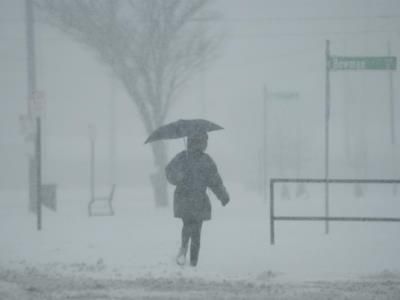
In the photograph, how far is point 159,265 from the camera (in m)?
10.6

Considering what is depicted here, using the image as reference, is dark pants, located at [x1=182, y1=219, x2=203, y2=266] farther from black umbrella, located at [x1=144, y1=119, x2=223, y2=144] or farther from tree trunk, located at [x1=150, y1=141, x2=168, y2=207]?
tree trunk, located at [x1=150, y1=141, x2=168, y2=207]

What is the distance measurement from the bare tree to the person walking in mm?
10826

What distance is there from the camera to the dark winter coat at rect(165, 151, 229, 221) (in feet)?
34.1

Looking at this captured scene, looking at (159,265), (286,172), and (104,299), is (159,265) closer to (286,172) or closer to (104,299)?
(104,299)

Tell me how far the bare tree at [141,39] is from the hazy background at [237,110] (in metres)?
10.0

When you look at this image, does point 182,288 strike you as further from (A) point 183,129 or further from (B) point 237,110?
(B) point 237,110

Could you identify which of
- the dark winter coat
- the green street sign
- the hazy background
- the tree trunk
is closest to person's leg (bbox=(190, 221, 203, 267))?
the dark winter coat

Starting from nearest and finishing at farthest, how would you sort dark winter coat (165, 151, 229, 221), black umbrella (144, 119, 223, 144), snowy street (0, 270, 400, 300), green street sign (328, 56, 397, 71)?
snowy street (0, 270, 400, 300) < dark winter coat (165, 151, 229, 221) < black umbrella (144, 119, 223, 144) < green street sign (328, 56, 397, 71)

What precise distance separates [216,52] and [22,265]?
13858 mm

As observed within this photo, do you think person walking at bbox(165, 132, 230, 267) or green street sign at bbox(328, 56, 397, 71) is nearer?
person walking at bbox(165, 132, 230, 267)

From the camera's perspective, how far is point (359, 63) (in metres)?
13.7

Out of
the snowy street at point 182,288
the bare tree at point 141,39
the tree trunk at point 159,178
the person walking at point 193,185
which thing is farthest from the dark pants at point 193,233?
the tree trunk at point 159,178

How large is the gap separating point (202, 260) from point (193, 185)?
4.42 ft

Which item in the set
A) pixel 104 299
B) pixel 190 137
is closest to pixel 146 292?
pixel 104 299
